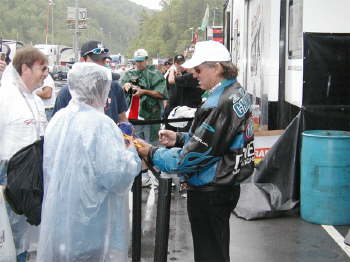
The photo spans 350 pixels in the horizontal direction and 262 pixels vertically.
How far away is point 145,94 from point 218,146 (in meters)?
4.67

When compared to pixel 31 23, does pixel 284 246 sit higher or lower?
lower

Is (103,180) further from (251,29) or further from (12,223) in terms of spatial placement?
(251,29)

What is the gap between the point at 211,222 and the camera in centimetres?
347

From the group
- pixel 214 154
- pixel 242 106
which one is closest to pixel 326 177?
pixel 242 106

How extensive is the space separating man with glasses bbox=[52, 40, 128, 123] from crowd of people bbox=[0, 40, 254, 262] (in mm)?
511

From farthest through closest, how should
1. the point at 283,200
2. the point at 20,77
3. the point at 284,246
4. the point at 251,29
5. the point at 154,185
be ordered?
the point at 251,29
the point at 154,185
the point at 283,200
the point at 284,246
the point at 20,77

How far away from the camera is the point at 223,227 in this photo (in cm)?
352

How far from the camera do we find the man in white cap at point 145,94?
7.94m

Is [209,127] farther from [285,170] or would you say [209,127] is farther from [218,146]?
[285,170]

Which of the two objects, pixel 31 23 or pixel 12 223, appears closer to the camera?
pixel 12 223

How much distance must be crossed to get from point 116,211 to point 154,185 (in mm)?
4988

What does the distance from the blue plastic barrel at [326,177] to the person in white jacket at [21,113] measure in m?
3.15

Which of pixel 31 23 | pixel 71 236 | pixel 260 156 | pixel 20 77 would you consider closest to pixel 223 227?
pixel 71 236

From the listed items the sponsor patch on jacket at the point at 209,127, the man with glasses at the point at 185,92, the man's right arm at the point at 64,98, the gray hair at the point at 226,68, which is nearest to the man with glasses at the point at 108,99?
the man's right arm at the point at 64,98
